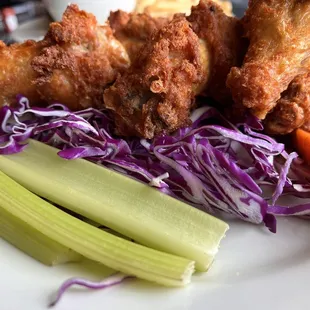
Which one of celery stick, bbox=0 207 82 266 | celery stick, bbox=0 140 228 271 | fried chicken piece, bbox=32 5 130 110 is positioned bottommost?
celery stick, bbox=0 207 82 266

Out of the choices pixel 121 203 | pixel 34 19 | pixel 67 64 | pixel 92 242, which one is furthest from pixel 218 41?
pixel 34 19

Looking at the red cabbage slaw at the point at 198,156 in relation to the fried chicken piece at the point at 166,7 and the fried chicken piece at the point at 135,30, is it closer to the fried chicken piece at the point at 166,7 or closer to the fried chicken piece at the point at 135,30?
the fried chicken piece at the point at 135,30

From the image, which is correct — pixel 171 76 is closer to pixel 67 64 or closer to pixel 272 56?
pixel 272 56

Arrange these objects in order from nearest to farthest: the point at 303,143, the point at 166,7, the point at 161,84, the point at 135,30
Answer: the point at 161,84
the point at 303,143
the point at 135,30
the point at 166,7

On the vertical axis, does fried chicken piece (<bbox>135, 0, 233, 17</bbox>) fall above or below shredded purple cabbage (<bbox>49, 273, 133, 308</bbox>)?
above

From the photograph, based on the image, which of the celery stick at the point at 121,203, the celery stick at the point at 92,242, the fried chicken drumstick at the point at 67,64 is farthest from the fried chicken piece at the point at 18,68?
the celery stick at the point at 92,242

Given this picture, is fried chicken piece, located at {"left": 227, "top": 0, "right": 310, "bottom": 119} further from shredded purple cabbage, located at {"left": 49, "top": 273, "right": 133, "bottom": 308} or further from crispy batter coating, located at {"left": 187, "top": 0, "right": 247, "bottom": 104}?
shredded purple cabbage, located at {"left": 49, "top": 273, "right": 133, "bottom": 308}

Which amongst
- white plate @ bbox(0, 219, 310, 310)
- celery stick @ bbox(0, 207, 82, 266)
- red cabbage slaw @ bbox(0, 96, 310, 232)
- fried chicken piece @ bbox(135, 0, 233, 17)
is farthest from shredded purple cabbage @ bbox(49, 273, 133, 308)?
fried chicken piece @ bbox(135, 0, 233, 17)
